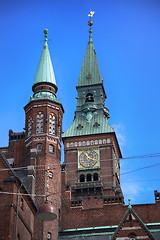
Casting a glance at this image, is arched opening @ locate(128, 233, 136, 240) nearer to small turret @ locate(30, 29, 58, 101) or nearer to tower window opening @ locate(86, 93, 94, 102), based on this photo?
small turret @ locate(30, 29, 58, 101)

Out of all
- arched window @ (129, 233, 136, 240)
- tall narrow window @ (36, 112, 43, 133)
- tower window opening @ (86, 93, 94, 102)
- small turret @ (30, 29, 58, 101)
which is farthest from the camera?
tower window opening @ (86, 93, 94, 102)

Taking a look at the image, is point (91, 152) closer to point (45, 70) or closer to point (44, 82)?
point (44, 82)

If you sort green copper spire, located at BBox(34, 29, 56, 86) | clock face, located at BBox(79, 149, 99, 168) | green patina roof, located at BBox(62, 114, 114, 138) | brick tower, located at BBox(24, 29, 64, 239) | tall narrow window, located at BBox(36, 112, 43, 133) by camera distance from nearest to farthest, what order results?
brick tower, located at BBox(24, 29, 64, 239)
tall narrow window, located at BBox(36, 112, 43, 133)
green copper spire, located at BBox(34, 29, 56, 86)
clock face, located at BBox(79, 149, 99, 168)
green patina roof, located at BBox(62, 114, 114, 138)

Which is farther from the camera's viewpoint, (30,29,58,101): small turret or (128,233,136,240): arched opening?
(30,29,58,101): small turret

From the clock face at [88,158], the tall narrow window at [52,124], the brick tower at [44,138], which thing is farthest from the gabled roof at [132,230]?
the clock face at [88,158]

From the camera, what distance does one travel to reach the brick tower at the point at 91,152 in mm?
68250

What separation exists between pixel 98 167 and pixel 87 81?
51.3 ft

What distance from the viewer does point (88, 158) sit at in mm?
72625

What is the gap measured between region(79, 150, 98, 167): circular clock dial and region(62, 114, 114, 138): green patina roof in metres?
2.87

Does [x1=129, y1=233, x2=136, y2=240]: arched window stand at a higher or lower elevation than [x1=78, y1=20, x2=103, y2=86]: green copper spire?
lower

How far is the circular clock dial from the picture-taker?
237 ft

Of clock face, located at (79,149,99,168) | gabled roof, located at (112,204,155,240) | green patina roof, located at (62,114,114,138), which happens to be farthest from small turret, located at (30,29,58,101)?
gabled roof, located at (112,204,155,240)

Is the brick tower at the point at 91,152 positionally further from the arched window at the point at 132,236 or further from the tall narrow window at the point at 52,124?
the arched window at the point at 132,236

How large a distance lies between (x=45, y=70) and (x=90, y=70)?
12752 mm
